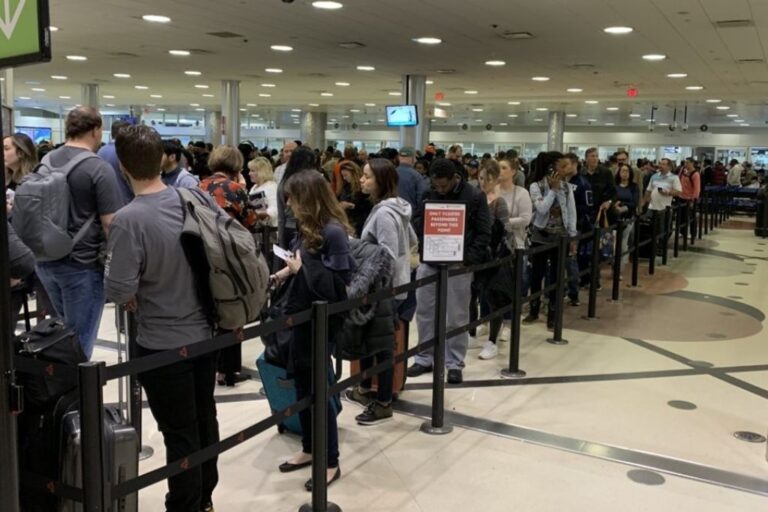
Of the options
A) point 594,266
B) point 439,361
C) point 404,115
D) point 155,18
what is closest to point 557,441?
point 439,361

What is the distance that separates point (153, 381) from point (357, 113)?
30.8 meters

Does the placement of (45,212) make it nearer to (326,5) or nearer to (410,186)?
(410,186)

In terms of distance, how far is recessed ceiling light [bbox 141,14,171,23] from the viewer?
9477 millimetres

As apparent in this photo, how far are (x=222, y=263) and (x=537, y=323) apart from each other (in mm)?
5144

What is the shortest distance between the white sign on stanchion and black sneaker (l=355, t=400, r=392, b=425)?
98 centimetres

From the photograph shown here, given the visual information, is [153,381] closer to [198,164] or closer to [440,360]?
[440,360]

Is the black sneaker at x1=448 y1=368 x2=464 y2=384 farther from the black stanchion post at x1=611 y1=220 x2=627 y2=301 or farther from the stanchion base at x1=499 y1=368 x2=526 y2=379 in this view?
the black stanchion post at x1=611 y1=220 x2=627 y2=301

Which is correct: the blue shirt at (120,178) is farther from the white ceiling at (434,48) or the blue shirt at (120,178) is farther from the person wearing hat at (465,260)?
the white ceiling at (434,48)

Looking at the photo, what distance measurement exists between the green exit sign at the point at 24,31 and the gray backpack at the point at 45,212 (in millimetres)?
1762

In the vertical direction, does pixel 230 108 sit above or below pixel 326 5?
below

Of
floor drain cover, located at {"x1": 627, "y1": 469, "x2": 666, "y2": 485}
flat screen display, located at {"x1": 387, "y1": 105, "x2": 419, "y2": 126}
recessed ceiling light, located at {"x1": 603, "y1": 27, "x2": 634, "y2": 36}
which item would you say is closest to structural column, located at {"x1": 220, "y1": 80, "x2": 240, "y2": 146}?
flat screen display, located at {"x1": 387, "y1": 105, "x2": 419, "y2": 126}

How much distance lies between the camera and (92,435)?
2021 millimetres

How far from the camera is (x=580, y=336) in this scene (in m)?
6.84

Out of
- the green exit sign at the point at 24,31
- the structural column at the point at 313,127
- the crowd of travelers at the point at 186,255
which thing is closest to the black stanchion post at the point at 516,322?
the crowd of travelers at the point at 186,255
